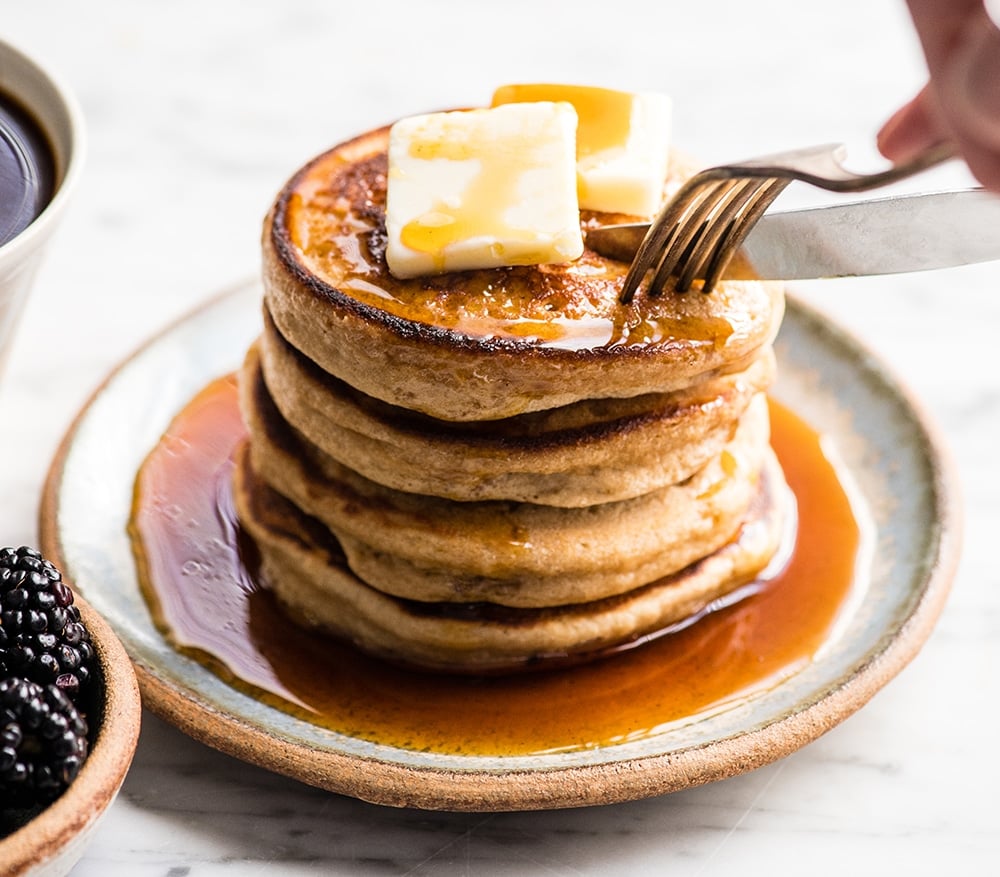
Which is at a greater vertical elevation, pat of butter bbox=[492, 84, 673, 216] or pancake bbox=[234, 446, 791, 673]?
pat of butter bbox=[492, 84, 673, 216]

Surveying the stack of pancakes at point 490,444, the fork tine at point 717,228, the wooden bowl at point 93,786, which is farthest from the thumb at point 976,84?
the wooden bowl at point 93,786

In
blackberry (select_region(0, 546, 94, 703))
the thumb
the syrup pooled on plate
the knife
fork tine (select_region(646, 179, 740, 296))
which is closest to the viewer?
the thumb

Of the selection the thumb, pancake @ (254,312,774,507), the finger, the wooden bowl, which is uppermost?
the thumb

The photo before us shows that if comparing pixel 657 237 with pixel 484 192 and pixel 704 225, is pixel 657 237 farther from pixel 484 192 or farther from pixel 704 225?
pixel 484 192

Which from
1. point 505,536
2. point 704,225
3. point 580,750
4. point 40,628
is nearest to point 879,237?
point 704,225

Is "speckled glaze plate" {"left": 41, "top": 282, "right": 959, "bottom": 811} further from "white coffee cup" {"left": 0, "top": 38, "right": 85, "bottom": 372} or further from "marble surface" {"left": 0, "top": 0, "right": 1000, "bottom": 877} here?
"white coffee cup" {"left": 0, "top": 38, "right": 85, "bottom": 372}

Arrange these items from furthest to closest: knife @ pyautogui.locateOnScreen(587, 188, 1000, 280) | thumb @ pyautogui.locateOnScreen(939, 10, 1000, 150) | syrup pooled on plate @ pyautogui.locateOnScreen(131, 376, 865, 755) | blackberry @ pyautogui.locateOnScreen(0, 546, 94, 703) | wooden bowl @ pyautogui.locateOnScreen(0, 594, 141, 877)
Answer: syrup pooled on plate @ pyautogui.locateOnScreen(131, 376, 865, 755) < knife @ pyautogui.locateOnScreen(587, 188, 1000, 280) < blackberry @ pyautogui.locateOnScreen(0, 546, 94, 703) < wooden bowl @ pyautogui.locateOnScreen(0, 594, 141, 877) < thumb @ pyautogui.locateOnScreen(939, 10, 1000, 150)

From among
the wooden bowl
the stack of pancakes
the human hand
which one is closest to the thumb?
the human hand
